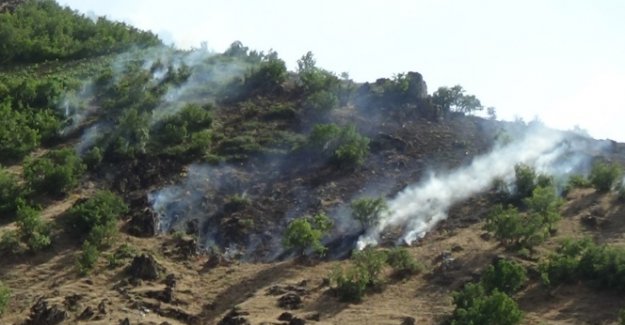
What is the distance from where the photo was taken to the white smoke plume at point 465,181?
107ft

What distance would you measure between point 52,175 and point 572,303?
19.7 meters

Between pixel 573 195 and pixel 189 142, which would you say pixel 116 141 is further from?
pixel 573 195

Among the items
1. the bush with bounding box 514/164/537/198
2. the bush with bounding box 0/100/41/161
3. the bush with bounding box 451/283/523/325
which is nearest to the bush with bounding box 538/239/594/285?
the bush with bounding box 451/283/523/325

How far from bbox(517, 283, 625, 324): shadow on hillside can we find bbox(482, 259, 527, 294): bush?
0.67m

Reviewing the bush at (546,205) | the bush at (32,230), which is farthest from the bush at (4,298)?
the bush at (546,205)

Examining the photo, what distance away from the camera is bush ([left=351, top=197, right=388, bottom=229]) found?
30922 millimetres

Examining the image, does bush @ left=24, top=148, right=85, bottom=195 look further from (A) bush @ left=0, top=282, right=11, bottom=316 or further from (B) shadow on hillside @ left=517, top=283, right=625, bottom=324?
(B) shadow on hillside @ left=517, top=283, right=625, bottom=324

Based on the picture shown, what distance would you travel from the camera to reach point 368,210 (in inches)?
1222

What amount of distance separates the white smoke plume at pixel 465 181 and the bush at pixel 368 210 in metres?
0.41

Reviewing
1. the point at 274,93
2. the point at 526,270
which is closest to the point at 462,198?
the point at 526,270

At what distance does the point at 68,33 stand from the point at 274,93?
18866 millimetres

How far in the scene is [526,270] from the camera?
27.0 m

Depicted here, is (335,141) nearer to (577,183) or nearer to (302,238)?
(302,238)

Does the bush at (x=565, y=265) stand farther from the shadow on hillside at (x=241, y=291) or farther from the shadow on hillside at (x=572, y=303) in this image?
the shadow on hillside at (x=241, y=291)
